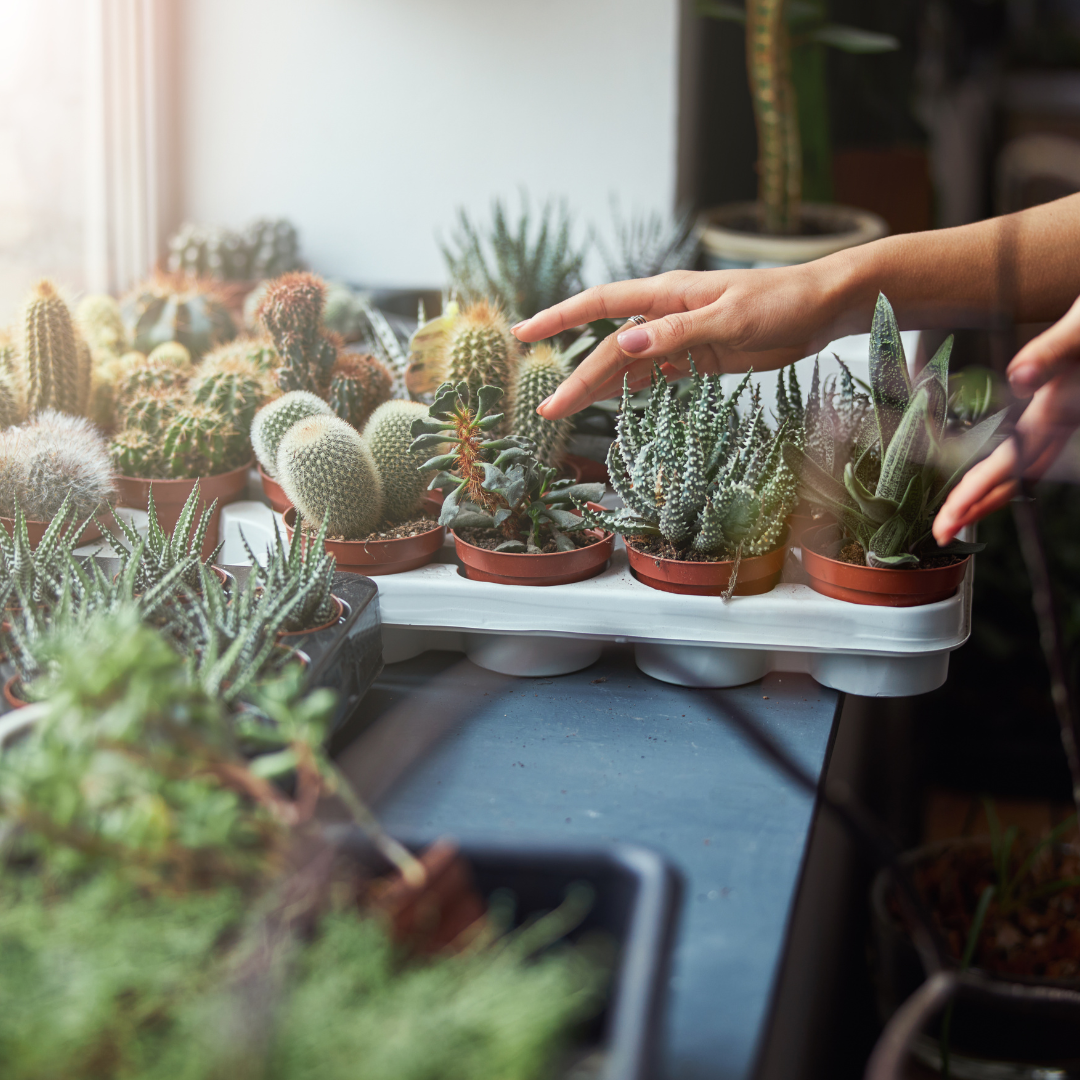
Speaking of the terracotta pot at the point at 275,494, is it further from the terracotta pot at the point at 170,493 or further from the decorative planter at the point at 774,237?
the decorative planter at the point at 774,237

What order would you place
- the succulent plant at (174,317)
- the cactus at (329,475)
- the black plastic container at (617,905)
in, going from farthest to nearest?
the succulent plant at (174,317) < the cactus at (329,475) < the black plastic container at (617,905)

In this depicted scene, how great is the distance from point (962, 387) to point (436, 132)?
48.1 inches

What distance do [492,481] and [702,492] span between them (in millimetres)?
151

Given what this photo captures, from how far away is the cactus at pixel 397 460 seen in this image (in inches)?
32.2

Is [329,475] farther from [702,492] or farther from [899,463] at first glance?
[899,463]

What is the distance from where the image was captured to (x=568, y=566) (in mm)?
752

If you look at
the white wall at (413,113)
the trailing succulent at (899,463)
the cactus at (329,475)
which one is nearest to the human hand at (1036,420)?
the trailing succulent at (899,463)

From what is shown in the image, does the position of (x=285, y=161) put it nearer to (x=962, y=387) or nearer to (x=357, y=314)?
(x=357, y=314)

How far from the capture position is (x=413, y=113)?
1.74 m

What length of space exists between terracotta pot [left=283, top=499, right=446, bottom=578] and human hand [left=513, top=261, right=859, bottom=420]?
0.46ft

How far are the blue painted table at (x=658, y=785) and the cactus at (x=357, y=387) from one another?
253mm

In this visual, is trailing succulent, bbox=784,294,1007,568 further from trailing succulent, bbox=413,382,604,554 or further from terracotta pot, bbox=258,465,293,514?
terracotta pot, bbox=258,465,293,514

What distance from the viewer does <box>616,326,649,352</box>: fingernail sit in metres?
0.78

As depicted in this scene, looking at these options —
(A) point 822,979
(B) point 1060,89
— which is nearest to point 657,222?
(A) point 822,979
